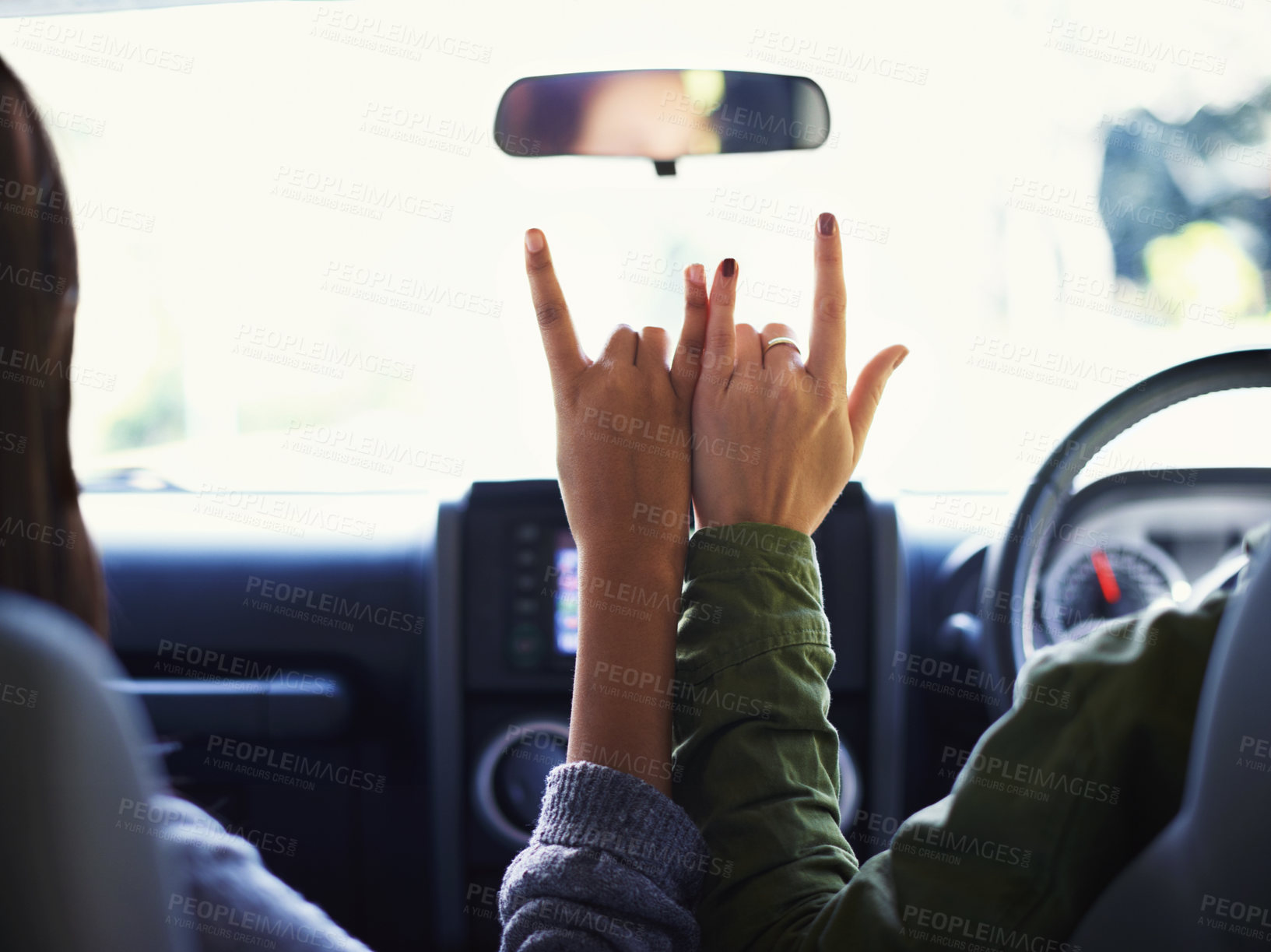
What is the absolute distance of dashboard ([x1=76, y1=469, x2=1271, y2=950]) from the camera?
170 cm

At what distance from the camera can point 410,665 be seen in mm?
1855

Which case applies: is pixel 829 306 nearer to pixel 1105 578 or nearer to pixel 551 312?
pixel 551 312

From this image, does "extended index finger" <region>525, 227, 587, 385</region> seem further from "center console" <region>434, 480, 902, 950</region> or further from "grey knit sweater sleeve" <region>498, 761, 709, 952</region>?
"center console" <region>434, 480, 902, 950</region>

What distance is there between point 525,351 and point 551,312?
0.77 metres

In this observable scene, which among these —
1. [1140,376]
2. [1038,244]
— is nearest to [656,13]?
[1038,244]

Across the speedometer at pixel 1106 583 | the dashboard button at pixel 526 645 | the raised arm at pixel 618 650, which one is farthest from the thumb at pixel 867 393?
the dashboard button at pixel 526 645

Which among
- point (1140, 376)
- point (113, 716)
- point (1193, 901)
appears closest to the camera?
point (113, 716)

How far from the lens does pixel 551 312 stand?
118 cm

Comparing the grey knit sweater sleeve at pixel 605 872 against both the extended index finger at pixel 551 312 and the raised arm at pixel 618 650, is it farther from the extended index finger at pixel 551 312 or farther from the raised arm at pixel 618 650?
the extended index finger at pixel 551 312

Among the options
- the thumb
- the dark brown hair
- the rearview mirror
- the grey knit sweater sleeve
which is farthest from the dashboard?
the dark brown hair

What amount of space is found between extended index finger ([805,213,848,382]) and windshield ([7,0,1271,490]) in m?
0.61

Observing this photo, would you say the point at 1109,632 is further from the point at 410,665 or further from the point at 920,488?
the point at 410,665

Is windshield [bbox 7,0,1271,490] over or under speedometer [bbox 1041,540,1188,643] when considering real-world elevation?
over

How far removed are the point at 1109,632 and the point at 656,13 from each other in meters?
1.52
